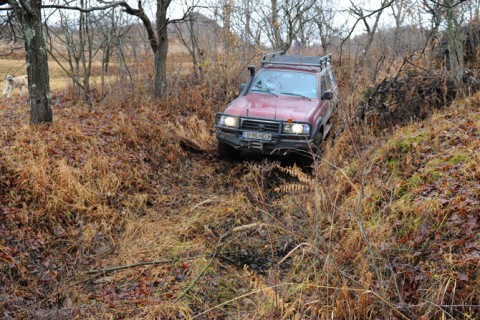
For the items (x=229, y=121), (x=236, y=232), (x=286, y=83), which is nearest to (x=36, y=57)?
(x=229, y=121)

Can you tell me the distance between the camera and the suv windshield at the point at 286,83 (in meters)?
8.02

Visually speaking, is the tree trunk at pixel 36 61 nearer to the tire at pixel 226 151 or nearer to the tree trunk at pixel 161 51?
the tire at pixel 226 151

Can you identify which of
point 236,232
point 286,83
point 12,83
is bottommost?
point 236,232

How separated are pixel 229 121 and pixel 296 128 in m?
1.20

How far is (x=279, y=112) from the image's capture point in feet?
23.0

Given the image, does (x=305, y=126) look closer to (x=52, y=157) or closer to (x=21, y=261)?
(x=52, y=157)

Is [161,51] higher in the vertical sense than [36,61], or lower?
higher

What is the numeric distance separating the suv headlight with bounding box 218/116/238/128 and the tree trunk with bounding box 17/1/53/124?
3216 millimetres

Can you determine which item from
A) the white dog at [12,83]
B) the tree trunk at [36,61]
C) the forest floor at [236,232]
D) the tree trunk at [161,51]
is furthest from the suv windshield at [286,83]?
the white dog at [12,83]

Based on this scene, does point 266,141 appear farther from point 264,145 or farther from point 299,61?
point 299,61

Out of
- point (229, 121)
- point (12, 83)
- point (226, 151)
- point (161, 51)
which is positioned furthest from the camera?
point (12, 83)

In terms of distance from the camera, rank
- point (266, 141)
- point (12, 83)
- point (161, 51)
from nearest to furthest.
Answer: point (266, 141) < point (161, 51) < point (12, 83)

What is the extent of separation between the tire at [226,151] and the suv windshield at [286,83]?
1.41 m

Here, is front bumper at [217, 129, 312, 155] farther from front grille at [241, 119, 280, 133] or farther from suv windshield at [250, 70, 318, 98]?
suv windshield at [250, 70, 318, 98]
